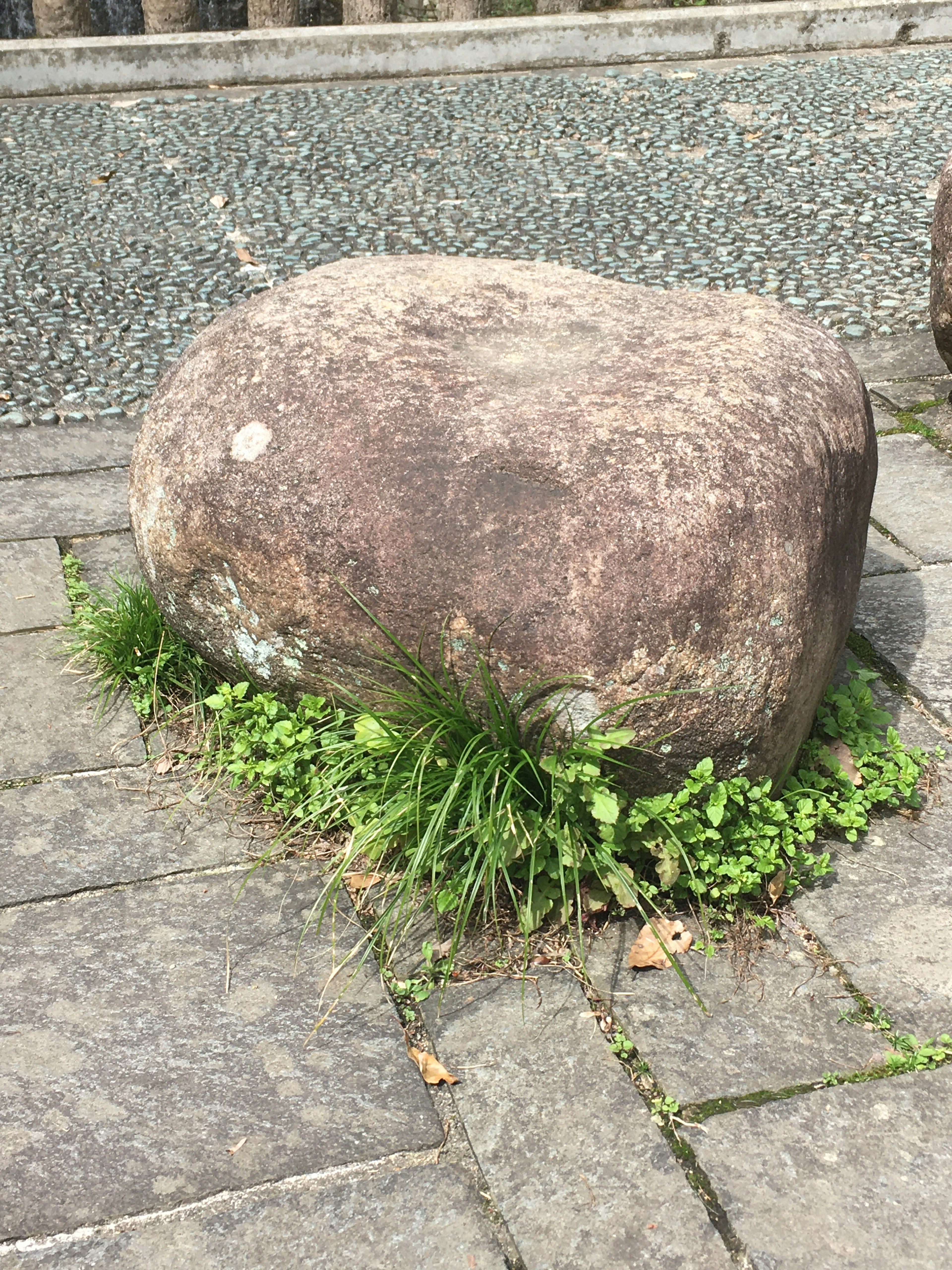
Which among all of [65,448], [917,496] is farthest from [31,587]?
[917,496]

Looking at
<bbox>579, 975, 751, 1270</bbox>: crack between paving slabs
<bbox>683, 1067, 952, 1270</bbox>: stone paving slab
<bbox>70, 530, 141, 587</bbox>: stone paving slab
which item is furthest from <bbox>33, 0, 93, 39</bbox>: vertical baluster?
<bbox>683, 1067, 952, 1270</bbox>: stone paving slab

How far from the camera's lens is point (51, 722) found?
2.88 metres

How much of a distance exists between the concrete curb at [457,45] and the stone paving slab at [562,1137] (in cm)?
707

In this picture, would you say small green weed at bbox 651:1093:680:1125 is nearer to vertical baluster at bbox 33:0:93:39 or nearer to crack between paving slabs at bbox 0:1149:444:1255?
crack between paving slabs at bbox 0:1149:444:1255

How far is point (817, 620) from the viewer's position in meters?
2.32

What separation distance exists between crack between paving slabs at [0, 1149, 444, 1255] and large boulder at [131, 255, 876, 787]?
2.70 feet

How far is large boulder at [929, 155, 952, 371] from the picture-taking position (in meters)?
3.96

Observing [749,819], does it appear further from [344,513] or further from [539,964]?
[344,513]

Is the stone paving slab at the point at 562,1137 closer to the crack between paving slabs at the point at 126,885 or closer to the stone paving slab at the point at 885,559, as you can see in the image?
the crack between paving slabs at the point at 126,885

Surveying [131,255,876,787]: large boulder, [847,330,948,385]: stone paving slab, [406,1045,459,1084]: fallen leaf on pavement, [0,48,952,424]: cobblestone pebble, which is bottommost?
[406,1045,459,1084]: fallen leaf on pavement

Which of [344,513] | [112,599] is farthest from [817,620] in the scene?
[112,599]

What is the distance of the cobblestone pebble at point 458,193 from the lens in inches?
199

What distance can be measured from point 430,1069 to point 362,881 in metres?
0.48

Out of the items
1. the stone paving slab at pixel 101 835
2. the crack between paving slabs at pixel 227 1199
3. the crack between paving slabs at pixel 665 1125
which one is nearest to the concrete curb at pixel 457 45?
the stone paving slab at pixel 101 835
